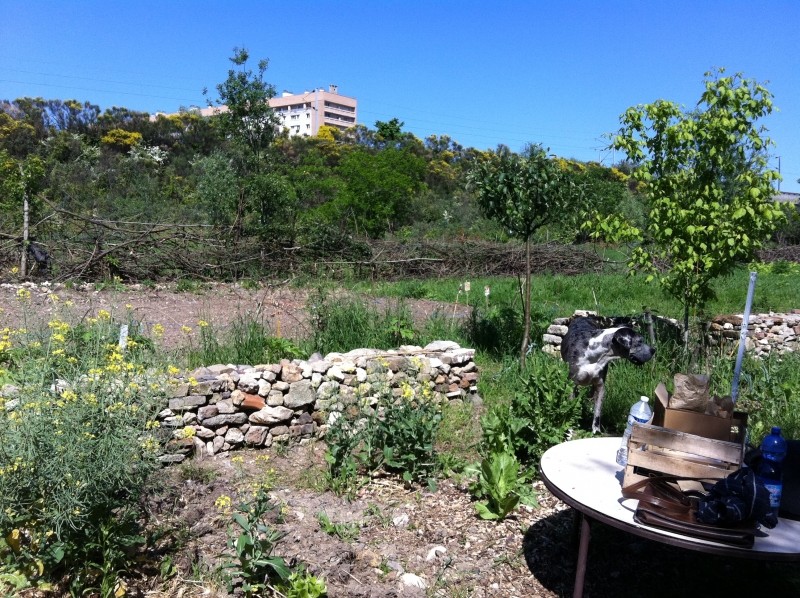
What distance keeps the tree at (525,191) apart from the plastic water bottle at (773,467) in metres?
3.54

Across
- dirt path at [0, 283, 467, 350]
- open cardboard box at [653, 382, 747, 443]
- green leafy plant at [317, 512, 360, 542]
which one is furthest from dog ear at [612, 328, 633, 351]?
dirt path at [0, 283, 467, 350]

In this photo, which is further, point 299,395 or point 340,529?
point 299,395

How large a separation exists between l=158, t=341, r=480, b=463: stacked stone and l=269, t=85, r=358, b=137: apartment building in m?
68.6

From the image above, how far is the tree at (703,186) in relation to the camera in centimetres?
631

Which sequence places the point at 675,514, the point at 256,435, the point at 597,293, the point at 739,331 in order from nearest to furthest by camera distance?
the point at 675,514 → the point at 256,435 → the point at 739,331 → the point at 597,293

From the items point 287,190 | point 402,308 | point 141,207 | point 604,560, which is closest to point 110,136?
point 141,207

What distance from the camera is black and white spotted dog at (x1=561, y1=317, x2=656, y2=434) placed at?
4770mm

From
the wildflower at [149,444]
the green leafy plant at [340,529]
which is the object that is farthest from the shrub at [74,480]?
the green leafy plant at [340,529]

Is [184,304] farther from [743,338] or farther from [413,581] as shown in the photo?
[743,338]

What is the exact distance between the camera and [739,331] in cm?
849

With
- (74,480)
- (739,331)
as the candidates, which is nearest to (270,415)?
(74,480)

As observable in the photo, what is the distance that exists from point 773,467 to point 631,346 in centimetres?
189

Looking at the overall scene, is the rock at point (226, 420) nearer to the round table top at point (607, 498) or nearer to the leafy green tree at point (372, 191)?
the round table top at point (607, 498)

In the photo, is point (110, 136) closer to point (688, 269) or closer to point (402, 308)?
point (402, 308)
